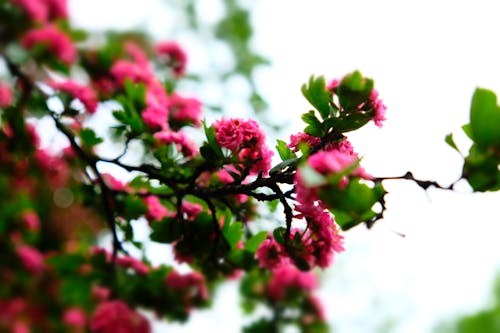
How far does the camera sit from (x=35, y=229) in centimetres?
341

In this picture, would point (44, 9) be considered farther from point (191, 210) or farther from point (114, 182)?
point (191, 210)

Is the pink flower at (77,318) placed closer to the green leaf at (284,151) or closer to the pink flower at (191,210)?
the pink flower at (191,210)

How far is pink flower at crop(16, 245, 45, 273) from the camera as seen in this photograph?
348 cm

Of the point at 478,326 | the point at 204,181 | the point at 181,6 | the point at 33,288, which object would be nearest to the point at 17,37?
the point at 204,181

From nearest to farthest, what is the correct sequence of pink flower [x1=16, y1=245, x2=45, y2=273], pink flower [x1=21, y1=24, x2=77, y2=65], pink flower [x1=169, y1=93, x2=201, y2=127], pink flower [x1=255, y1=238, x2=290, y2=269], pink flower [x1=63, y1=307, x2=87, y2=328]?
pink flower [x1=255, y1=238, x2=290, y2=269], pink flower [x1=169, y1=93, x2=201, y2=127], pink flower [x1=21, y1=24, x2=77, y2=65], pink flower [x1=16, y1=245, x2=45, y2=273], pink flower [x1=63, y1=307, x2=87, y2=328]

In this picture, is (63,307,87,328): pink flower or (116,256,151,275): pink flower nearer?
(116,256,151,275): pink flower

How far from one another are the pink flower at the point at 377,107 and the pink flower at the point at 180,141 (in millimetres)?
762

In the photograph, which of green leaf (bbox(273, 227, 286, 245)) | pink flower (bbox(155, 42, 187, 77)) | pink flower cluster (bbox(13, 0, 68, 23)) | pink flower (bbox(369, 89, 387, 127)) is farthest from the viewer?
pink flower (bbox(155, 42, 187, 77))

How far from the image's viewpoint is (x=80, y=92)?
2.31 metres

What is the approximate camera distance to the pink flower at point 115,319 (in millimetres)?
2129

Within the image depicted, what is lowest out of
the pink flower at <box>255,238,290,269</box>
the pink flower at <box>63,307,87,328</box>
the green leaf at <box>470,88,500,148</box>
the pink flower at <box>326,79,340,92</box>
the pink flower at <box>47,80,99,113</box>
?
the green leaf at <box>470,88,500,148</box>

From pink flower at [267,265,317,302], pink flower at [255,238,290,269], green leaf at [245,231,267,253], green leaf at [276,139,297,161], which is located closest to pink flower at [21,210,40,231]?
pink flower at [267,265,317,302]

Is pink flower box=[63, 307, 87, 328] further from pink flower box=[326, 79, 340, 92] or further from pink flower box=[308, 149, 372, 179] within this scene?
pink flower box=[308, 149, 372, 179]

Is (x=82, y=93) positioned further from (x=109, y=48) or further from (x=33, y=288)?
(x=33, y=288)
